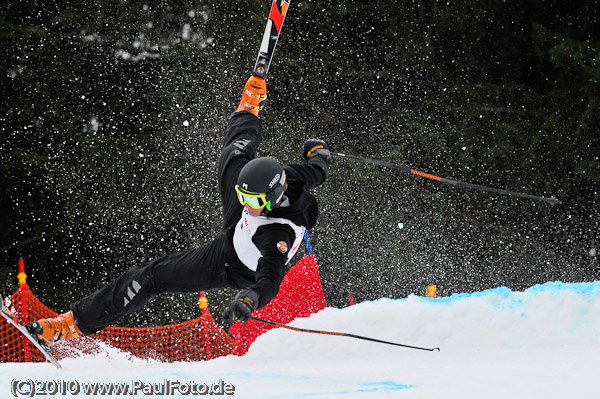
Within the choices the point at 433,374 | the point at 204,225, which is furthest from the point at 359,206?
the point at 433,374

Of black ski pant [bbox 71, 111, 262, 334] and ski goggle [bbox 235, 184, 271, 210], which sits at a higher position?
ski goggle [bbox 235, 184, 271, 210]

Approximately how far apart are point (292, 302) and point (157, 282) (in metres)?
1.68

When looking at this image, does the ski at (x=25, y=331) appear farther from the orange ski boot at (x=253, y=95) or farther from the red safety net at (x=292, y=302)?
the orange ski boot at (x=253, y=95)

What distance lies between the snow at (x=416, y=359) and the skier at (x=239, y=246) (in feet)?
1.17

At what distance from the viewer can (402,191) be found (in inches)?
438

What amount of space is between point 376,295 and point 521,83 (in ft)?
16.2

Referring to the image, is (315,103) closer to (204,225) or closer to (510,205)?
(204,225)

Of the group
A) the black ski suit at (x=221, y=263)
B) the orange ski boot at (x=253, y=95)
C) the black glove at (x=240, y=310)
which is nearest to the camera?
the black glove at (x=240, y=310)

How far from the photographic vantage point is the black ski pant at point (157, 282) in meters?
3.92

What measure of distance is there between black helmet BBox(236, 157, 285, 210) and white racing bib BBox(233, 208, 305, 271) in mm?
117

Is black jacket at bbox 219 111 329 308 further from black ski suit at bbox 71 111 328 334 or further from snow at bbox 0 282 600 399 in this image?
snow at bbox 0 282 600 399

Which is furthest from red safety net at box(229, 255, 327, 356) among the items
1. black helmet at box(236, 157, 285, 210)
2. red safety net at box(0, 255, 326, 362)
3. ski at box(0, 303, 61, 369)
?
black helmet at box(236, 157, 285, 210)

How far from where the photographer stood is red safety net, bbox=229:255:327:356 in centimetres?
519

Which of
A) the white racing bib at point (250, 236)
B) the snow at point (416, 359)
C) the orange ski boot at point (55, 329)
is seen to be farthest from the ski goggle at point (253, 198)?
the orange ski boot at point (55, 329)
